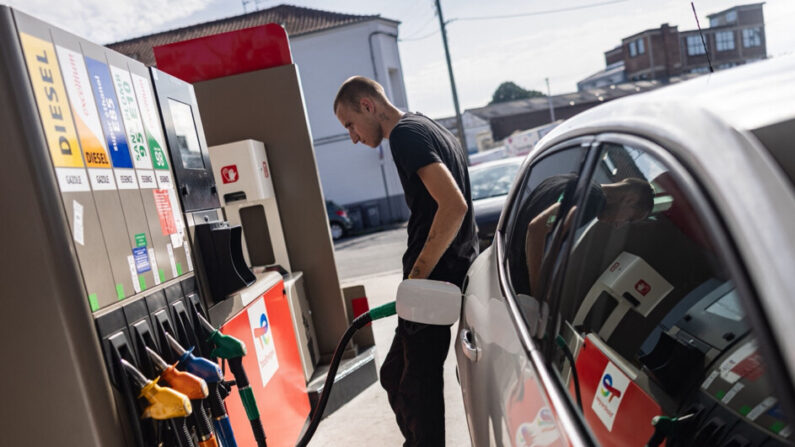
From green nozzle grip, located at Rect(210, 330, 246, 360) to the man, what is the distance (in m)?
0.70

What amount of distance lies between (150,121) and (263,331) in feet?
4.43

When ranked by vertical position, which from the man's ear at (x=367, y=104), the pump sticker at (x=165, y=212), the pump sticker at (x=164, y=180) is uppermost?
the man's ear at (x=367, y=104)

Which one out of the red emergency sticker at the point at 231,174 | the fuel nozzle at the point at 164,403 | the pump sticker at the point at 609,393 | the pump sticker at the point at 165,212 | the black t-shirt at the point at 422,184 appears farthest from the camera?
the red emergency sticker at the point at 231,174

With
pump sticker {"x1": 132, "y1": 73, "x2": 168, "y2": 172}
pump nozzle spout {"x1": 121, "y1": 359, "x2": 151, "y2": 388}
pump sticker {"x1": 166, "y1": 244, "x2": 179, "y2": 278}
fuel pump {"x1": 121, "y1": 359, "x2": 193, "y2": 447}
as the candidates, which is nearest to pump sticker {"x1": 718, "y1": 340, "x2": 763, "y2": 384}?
fuel pump {"x1": 121, "y1": 359, "x2": 193, "y2": 447}

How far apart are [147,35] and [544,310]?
1195 inches

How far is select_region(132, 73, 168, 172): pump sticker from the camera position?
234 cm

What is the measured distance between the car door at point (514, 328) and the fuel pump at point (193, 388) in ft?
2.83

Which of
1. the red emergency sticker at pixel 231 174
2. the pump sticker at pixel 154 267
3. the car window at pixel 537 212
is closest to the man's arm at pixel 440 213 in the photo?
the car window at pixel 537 212

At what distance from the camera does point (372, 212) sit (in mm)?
23656

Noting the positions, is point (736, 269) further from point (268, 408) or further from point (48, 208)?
point (268, 408)

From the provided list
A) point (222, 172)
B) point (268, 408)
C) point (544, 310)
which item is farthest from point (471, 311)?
point (222, 172)

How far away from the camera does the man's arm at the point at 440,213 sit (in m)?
2.51

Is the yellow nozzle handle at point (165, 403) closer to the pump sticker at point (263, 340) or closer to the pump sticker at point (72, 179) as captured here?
the pump sticker at point (72, 179)

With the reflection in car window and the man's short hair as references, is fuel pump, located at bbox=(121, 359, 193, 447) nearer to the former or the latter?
the man's short hair
